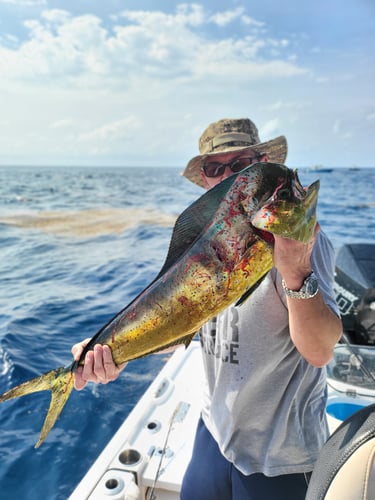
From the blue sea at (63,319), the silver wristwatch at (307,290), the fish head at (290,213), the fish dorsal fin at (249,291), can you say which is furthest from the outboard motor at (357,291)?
the fish head at (290,213)

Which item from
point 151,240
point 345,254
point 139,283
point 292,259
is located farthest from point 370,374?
point 151,240

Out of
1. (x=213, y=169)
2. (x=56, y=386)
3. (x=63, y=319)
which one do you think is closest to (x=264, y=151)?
(x=213, y=169)

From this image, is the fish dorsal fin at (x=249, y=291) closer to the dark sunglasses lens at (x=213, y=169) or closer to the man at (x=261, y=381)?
the man at (x=261, y=381)

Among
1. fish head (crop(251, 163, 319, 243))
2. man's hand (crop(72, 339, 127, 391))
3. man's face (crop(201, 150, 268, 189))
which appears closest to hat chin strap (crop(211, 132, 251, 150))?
man's face (crop(201, 150, 268, 189))

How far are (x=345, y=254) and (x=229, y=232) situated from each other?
5454 mm

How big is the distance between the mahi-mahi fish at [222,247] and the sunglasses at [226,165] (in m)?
0.71

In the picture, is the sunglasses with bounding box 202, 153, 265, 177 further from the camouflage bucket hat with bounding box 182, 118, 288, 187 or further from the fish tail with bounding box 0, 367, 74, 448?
the fish tail with bounding box 0, 367, 74, 448

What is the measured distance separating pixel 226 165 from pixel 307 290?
0.93 metres

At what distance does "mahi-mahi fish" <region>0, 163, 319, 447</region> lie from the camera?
1.27 metres

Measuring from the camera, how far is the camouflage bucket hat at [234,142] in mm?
2199

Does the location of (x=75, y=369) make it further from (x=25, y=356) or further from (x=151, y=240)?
(x=151, y=240)

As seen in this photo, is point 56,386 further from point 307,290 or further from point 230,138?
point 230,138

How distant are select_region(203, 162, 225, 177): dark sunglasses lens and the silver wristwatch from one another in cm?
91

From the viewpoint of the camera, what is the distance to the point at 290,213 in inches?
48.8
